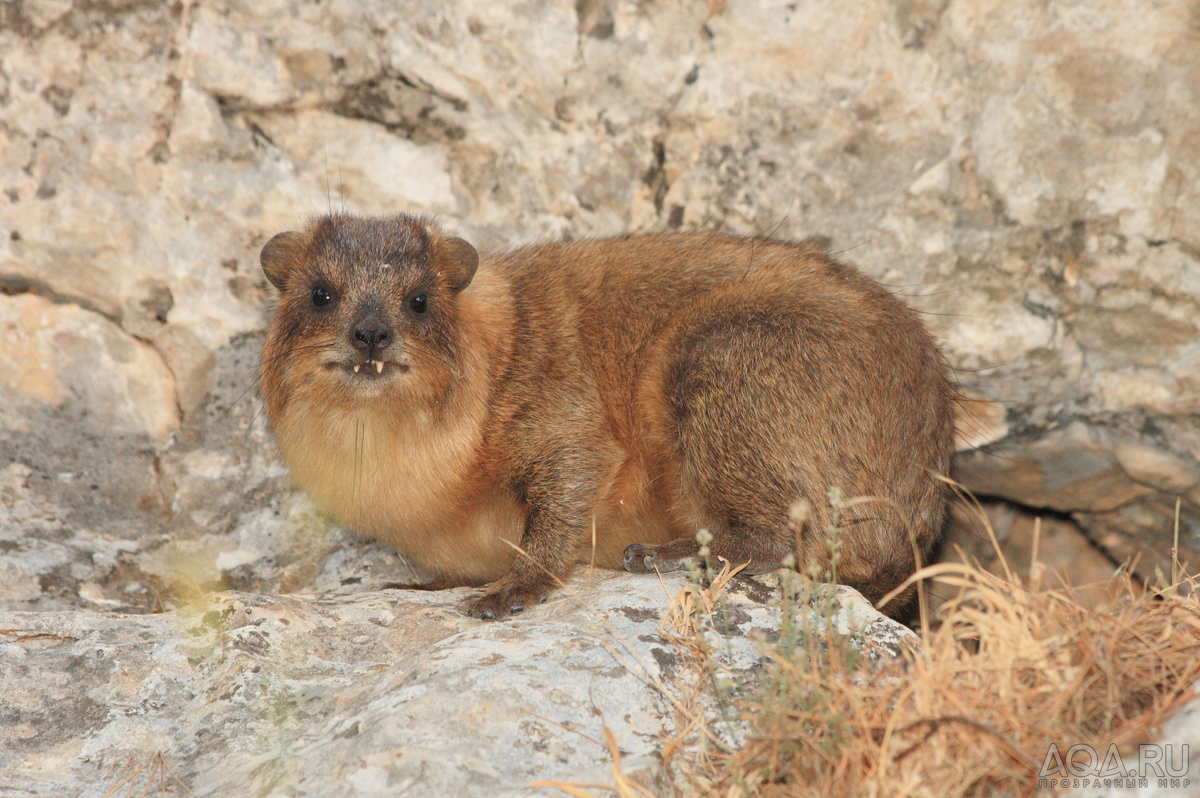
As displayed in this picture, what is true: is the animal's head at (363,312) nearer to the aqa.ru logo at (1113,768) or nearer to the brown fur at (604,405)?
the brown fur at (604,405)

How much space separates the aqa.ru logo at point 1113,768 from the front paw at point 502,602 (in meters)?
2.27

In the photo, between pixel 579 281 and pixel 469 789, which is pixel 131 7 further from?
pixel 469 789

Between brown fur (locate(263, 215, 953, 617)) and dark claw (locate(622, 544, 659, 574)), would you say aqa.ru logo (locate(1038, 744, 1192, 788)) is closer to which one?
brown fur (locate(263, 215, 953, 617))

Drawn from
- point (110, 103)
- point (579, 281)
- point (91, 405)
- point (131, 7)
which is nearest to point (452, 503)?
point (579, 281)

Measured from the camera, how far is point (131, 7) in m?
5.28

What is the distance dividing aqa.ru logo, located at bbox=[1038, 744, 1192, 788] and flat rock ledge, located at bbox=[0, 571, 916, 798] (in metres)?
0.72

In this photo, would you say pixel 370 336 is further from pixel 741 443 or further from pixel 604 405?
pixel 741 443

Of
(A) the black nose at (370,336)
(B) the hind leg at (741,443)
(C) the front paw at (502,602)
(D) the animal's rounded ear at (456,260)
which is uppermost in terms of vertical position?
(D) the animal's rounded ear at (456,260)

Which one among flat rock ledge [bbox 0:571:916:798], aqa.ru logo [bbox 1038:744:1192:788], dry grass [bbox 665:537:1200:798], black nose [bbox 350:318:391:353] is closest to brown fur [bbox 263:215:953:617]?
black nose [bbox 350:318:391:353]

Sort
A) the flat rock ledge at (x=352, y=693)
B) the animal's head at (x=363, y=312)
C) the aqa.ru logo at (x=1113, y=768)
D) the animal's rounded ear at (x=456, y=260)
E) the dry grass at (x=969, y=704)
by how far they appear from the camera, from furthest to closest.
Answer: the animal's rounded ear at (x=456, y=260) → the animal's head at (x=363, y=312) → the flat rock ledge at (x=352, y=693) → the dry grass at (x=969, y=704) → the aqa.ru logo at (x=1113, y=768)

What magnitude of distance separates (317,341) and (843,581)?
2.53 m

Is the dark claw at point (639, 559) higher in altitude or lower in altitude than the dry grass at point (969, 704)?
lower

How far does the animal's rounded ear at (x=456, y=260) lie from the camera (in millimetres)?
4715

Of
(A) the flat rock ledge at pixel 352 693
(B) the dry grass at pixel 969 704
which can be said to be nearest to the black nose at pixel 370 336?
(A) the flat rock ledge at pixel 352 693
